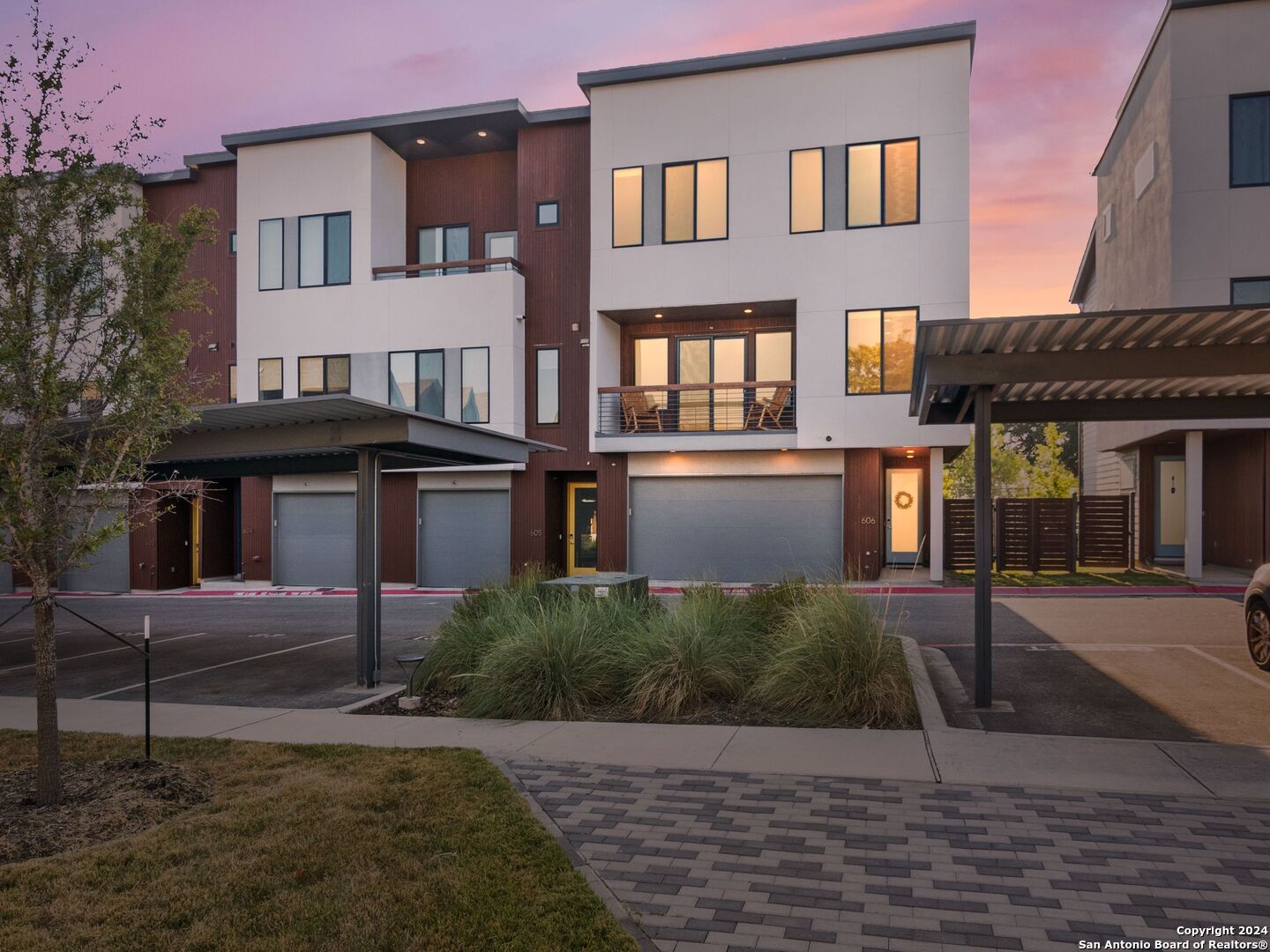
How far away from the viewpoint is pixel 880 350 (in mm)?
21953

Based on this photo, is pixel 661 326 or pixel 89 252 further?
pixel 661 326

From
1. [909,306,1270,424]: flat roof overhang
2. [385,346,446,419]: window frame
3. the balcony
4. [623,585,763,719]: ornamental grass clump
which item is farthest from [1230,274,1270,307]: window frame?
[385,346,446,419]: window frame

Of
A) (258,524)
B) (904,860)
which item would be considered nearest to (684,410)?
(258,524)

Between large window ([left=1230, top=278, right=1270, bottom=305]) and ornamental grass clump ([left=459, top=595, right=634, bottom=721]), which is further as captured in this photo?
large window ([left=1230, top=278, right=1270, bottom=305])

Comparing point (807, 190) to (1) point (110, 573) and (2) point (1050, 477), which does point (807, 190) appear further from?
(1) point (110, 573)

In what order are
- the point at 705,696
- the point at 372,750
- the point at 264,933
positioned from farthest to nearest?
the point at 705,696, the point at 372,750, the point at 264,933

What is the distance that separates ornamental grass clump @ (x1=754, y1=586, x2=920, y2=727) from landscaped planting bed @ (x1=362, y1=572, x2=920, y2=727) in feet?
0.04

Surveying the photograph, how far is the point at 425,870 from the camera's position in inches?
199

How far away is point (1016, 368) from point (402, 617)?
12.6 metres

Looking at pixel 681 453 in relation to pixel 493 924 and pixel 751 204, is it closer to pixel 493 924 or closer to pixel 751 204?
pixel 751 204

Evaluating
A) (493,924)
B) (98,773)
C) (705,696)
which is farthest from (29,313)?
(705,696)

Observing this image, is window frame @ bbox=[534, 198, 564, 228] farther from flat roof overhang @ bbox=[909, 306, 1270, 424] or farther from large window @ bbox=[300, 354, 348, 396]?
flat roof overhang @ bbox=[909, 306, 1270, 424]

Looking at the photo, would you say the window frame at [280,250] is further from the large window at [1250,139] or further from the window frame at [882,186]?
the large window at [1250,139]

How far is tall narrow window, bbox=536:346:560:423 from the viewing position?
81.2 feet
